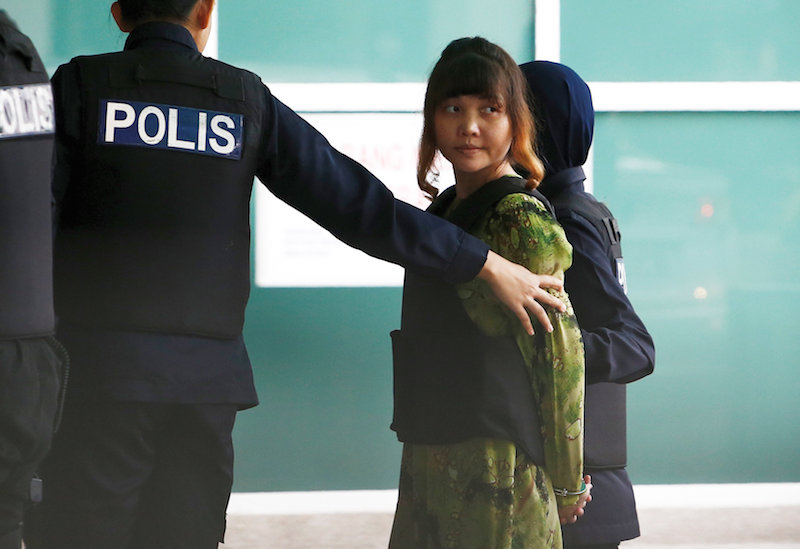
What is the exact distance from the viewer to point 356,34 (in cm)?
370

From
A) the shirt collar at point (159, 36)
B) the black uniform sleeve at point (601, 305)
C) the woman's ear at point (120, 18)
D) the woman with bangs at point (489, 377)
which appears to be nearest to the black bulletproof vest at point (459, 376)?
the woman with bangs at point (489, 377)

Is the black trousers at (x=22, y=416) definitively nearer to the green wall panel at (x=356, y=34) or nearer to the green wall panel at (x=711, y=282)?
the green wall panel at (x=356, y=34)

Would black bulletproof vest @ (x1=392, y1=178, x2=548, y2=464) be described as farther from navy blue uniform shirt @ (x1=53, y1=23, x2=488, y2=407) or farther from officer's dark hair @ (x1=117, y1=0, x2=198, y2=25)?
officer's dark hair @ (x1=117, y1=0, x2=198, y2=25)

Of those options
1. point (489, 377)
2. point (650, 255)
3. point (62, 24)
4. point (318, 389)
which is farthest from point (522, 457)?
point (62, 24)

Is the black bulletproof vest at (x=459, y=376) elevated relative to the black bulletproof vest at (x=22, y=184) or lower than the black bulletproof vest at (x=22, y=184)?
lower

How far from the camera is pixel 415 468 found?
1891 mm

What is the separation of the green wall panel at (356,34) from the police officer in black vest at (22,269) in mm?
2054

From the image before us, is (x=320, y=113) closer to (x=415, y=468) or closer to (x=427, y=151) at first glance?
(x=427, y=151)

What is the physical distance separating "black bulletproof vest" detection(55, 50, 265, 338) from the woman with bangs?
1.31 feet

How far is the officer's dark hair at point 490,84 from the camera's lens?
1934 millimetres

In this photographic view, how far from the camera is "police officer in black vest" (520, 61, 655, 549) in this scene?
2012 mm

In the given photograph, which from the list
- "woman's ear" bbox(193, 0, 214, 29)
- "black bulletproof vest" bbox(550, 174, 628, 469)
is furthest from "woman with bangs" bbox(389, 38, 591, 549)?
"woman's ear" bbox(193, 0, 214, 29)

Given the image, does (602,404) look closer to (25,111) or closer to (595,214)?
(595,214)

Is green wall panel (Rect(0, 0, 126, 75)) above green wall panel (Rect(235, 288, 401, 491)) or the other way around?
above
